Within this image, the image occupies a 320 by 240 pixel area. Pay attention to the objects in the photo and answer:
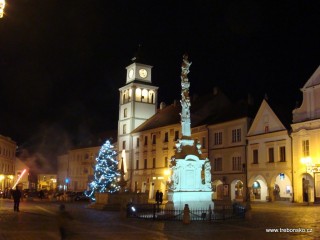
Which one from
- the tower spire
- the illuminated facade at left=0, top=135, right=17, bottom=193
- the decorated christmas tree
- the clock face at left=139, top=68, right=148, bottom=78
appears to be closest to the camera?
the tower spire

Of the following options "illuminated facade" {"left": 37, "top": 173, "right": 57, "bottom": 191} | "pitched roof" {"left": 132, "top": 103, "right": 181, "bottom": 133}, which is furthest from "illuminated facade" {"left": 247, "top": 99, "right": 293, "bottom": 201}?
"illuminated facade" {"left": 37, "top": 173, "right": 57, "bottom": 191}

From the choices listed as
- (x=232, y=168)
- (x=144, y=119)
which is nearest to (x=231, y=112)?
(x=232, y=168)

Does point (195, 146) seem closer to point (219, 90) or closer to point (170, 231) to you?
point (170, 231)

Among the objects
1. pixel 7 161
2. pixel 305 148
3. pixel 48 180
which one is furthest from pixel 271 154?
pixel 48 180

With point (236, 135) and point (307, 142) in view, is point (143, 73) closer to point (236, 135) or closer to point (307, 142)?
point (236, 135)

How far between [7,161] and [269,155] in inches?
1931

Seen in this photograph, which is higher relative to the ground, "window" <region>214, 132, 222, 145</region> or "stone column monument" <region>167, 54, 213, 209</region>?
"window" <region>214, 132, 222, 145</region>

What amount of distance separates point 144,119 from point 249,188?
28.9 meters

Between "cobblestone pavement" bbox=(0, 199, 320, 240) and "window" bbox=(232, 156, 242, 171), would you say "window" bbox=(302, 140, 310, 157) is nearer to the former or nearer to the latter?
"window" bbox=(232, 156, 242, 171)

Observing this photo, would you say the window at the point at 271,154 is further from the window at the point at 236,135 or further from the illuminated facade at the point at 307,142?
the window at the point at 236,135

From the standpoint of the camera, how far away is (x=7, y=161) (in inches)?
3046

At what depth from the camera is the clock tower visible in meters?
72.4

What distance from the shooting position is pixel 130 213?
2564 centimetres

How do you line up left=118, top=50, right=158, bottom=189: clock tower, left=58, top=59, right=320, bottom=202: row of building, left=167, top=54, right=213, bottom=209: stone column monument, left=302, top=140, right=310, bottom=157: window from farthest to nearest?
left=118, top=50, right=158, bottom=189: clock tower
left=58, top=59, right=320, bottom=202: row of building
left=302, top=140, right=310, bottom=157: window
left=167, top=54, right=213, bottom=209: stone column monument
